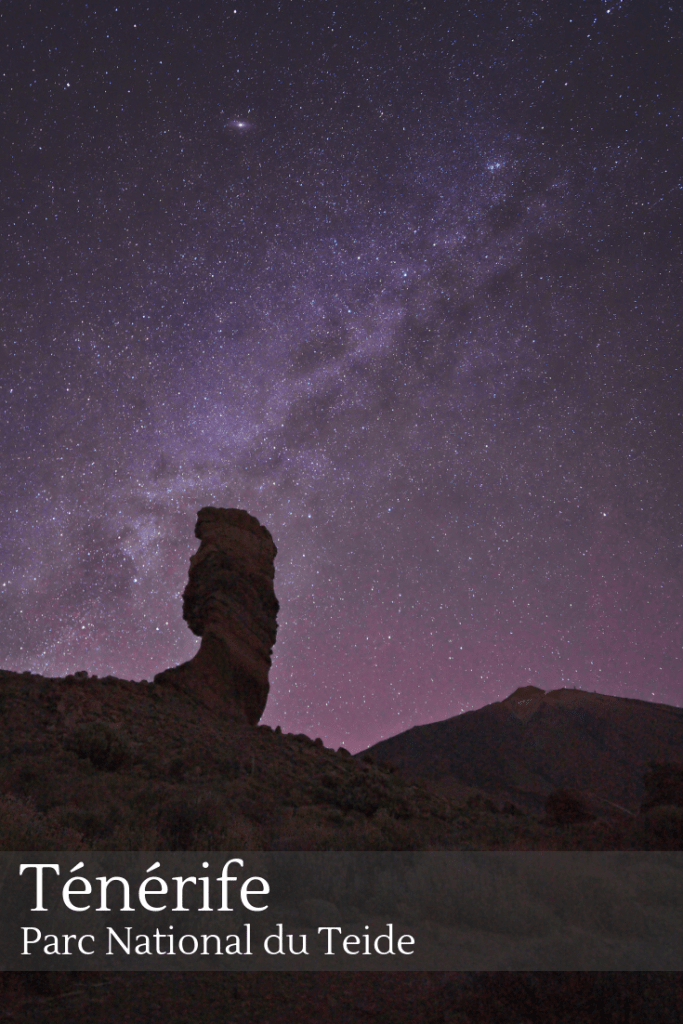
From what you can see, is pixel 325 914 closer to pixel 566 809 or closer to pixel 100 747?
pixel 100 747

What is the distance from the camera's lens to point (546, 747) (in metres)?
56.7

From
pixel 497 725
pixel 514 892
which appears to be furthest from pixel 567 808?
pixel 497 725

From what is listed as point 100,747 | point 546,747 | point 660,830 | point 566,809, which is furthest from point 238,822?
point 546,747

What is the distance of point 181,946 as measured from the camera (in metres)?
5.05

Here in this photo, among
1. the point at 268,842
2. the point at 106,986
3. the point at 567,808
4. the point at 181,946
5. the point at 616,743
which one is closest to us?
the point at 106,986

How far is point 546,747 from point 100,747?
172 ft

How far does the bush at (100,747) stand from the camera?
1375cm

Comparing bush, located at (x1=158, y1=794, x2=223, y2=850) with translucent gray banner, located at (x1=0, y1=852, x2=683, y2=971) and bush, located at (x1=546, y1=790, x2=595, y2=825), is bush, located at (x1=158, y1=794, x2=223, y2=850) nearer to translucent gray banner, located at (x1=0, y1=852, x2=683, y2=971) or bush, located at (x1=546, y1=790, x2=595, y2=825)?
translucent gray banner, located at (x1=0, y1=852, x2=683, y2=971)

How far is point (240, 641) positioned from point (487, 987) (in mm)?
20191

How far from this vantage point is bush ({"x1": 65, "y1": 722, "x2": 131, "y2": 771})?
13745 mm

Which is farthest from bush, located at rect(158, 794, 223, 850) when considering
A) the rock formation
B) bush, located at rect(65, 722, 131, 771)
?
the rock formation

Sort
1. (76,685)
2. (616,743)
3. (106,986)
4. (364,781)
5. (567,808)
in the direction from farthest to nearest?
(616,743), (567,808), (76,685), (364,781), (106,986)

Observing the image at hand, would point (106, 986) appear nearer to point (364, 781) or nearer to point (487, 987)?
point (487, 987)

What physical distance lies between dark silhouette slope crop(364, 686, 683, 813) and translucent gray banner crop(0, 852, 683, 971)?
41.4m
